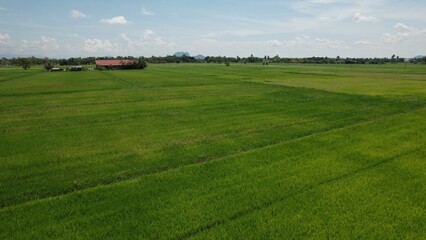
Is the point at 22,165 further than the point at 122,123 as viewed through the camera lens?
No

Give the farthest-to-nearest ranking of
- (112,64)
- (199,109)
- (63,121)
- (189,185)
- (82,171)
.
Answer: (112,64) < (199,109) < (63,121) < (82,171) < (189,185)

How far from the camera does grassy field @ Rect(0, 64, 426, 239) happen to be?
8.34m

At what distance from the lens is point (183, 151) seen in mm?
14633

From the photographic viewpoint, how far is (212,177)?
11500 mm

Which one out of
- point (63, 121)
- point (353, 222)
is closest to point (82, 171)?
point (353, 222)

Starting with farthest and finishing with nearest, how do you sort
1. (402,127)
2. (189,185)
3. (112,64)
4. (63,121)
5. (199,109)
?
(112,64), (199,109), (63,121), (402,127), (189,185)

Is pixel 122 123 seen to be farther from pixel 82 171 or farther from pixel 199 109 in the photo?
pixel 82 171

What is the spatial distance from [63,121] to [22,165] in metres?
9.14

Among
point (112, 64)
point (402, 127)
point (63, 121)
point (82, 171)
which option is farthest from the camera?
point (112, 64)

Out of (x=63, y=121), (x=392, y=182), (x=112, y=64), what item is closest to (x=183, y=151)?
(x=392, y=182)

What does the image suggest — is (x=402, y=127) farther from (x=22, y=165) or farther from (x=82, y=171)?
(x=22, y=165)

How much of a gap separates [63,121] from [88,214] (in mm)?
14275

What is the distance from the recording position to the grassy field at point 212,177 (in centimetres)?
834

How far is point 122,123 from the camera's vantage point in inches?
821
